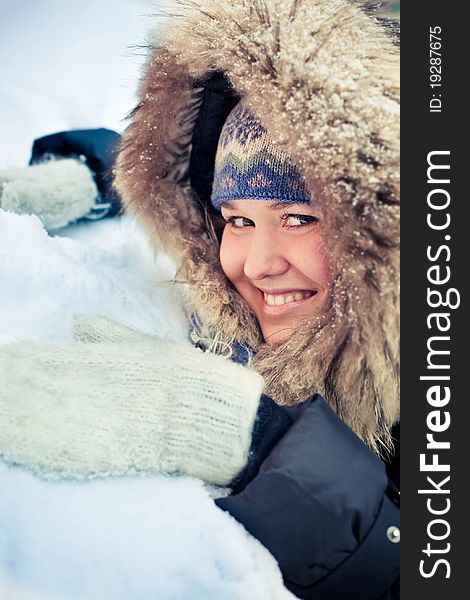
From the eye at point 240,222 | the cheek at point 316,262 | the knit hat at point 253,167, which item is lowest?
the cheek at point 316,262

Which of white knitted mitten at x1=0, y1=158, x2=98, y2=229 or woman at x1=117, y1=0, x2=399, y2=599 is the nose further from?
white knitted mitten at x1=0, y1=158, x2=98, y2=229

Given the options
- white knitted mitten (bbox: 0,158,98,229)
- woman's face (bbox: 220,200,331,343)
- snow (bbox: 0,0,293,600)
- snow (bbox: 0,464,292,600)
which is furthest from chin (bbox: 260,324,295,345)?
white knitted mitten (bbox: 0,158,98,229)

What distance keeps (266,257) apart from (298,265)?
4cm

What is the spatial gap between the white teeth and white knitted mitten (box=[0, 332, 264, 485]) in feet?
0.65

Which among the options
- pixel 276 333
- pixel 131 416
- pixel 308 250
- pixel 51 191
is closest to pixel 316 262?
pixel 308 250

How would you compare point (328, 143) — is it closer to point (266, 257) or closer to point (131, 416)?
point (266, 257)

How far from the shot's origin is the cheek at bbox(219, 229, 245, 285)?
857mm

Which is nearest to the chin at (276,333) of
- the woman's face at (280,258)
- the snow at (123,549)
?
the woman's face at (280,258)

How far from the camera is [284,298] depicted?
813 mm

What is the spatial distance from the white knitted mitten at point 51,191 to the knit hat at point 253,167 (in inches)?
19.4

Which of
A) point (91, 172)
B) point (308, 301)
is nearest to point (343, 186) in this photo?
point (308, 301)

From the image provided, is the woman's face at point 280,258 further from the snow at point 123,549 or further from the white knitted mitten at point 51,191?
the white knitted mitten at point 51,191

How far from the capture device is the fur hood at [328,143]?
62cm

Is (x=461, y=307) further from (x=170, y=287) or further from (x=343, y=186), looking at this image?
(x=170, y=287)
